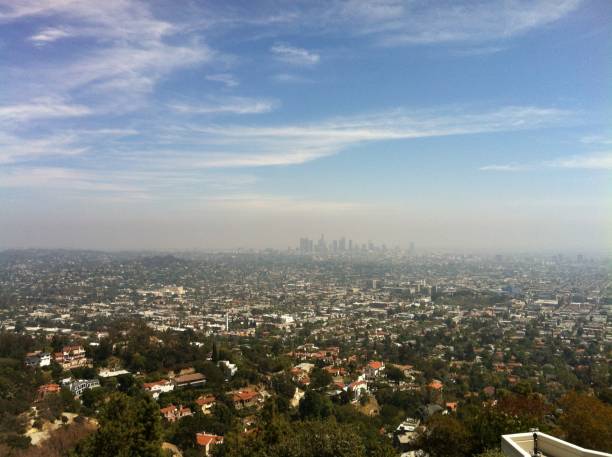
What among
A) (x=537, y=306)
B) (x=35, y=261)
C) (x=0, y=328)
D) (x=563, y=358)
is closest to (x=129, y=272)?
(x=35, y=261)

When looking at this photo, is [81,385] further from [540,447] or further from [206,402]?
[540,447]

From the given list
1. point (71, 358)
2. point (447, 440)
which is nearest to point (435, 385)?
point (447, 440)

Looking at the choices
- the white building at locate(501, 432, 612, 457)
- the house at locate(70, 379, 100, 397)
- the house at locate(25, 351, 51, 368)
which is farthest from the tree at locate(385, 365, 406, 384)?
the white building at locate(501, 432, 612, 457)

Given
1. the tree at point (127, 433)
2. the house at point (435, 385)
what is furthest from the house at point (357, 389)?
the tree at point (127, 433)

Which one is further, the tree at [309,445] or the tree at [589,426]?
the tree at [589,426]

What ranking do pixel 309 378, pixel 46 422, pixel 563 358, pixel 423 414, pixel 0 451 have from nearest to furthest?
pixel 0 451 < pixel 46 422 < pixel 423 414 < pixel 309 378 < pixel 563 358

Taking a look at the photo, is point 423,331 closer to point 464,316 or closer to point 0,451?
point 464,316

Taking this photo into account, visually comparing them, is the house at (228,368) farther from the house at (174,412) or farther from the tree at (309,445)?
the tree at (309,445)
